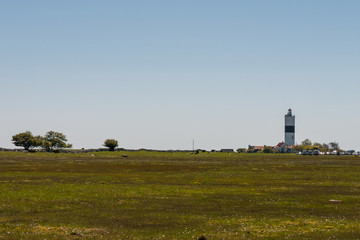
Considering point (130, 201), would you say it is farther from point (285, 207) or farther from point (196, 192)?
point (285, 207)

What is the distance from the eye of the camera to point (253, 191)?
1887 inches

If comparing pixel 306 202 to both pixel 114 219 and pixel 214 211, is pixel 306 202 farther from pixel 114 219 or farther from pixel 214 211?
pixel 114 219

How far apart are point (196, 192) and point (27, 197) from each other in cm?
1721

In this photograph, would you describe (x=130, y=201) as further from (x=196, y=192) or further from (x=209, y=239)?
(x=209, y=239)

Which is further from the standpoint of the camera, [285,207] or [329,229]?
[285,207]

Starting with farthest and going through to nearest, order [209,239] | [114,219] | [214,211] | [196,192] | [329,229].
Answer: [196,192], [214,211], [114,219], [329,229], [209,239]

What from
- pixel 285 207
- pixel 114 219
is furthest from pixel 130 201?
pixel 285 207

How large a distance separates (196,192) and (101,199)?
427 inches

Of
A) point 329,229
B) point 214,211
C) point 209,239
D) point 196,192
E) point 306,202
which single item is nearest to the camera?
point 209,239

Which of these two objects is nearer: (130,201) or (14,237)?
(14,237)

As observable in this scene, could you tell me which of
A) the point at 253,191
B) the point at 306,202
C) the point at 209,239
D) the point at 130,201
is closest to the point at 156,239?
the point at 209,239

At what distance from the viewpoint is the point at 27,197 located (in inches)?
1638

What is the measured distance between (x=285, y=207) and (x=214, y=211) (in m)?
6.56

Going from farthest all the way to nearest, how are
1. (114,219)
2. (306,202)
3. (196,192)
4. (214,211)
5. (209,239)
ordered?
(196,192), (306,202), (214,211), (114,219), (209,239)
